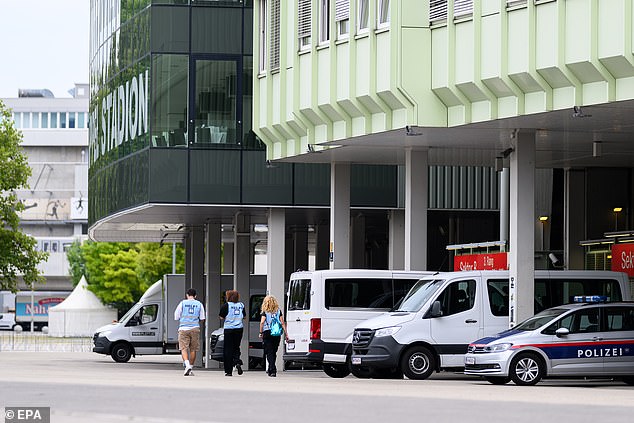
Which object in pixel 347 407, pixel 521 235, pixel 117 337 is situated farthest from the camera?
pixel 117 337

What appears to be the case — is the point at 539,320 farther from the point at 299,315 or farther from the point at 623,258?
the point at 299,315

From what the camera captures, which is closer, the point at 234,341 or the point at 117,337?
the point at 234,341

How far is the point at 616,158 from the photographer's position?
3688 cm

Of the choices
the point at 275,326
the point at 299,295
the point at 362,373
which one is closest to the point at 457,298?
the point at 362,373

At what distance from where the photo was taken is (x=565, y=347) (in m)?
25.6

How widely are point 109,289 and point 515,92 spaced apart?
249 feet

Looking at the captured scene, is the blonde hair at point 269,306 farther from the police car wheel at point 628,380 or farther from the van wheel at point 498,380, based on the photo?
the police car wheel at point 628,380

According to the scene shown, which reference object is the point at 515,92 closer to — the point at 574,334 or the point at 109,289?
the point at 574,334

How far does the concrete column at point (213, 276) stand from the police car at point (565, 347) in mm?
21853

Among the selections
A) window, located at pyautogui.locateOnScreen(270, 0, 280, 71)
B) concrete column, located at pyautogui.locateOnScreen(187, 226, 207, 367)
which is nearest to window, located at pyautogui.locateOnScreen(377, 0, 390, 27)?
window, located at pyautogui.locateOnScreen(270, 0, 280, 71)

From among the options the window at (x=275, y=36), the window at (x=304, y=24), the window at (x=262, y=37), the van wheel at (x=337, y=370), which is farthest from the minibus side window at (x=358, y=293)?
the window at (x=262, y=37)

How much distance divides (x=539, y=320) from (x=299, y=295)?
6.54m

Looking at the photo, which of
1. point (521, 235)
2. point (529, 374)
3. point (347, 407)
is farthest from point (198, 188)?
point (347, 407)

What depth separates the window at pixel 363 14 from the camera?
31.8 meters
